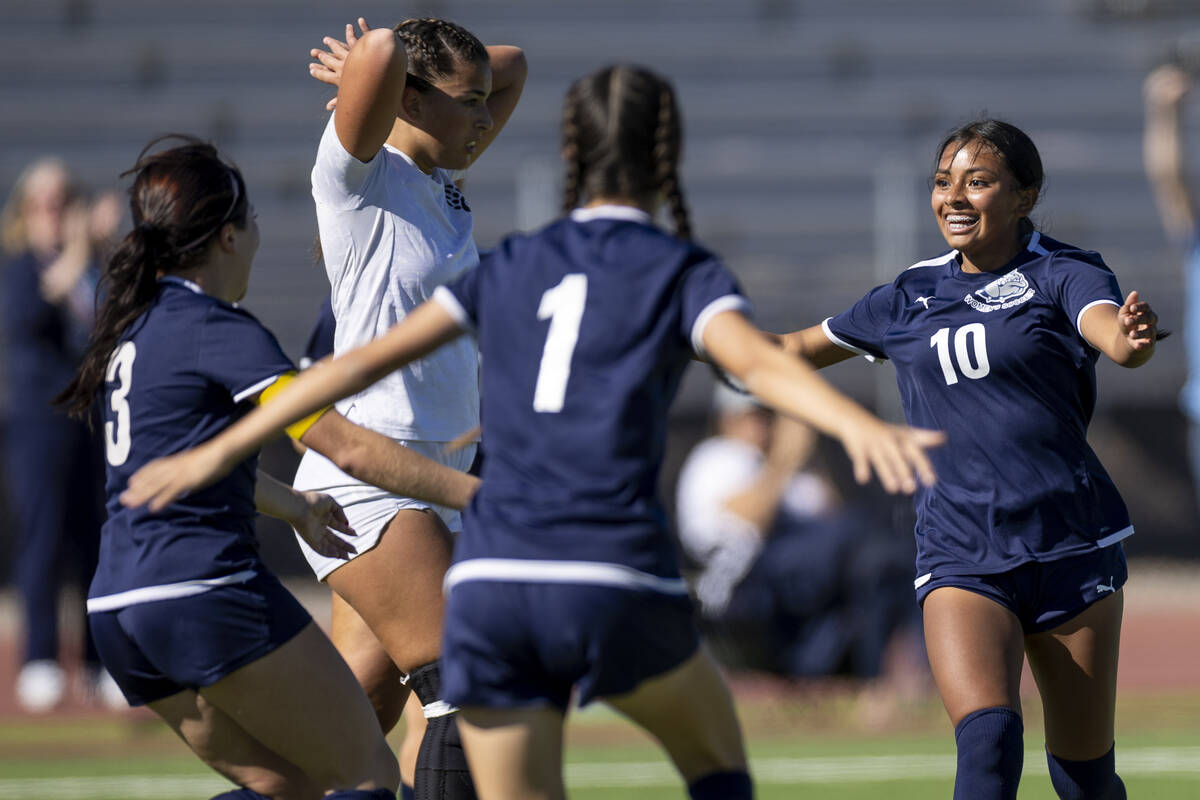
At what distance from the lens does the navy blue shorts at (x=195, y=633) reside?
3.23 m

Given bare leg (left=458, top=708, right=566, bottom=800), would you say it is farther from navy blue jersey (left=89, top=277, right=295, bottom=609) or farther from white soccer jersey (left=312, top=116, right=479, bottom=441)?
white soccer jersey (left=312, top=116, right=479, bottom=441)

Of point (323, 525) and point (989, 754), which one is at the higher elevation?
point (323, 525)

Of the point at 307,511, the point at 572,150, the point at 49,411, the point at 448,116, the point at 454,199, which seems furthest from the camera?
the point at 49,411

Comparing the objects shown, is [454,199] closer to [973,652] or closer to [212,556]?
[212,556]

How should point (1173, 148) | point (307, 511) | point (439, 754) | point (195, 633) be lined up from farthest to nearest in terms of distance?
point (1173, 148) → point (439, 754) → point (307, 511) → point (195, 633)

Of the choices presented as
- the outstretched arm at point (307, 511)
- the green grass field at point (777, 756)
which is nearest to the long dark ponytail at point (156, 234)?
the outstretched arm at point (307, 511)

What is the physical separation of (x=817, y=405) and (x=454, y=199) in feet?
5.72

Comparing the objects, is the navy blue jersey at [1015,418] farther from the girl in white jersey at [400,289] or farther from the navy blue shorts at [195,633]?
the navy blue shorts at [195,633]

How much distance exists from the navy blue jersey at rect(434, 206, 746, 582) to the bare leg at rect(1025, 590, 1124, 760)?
1.51 meters

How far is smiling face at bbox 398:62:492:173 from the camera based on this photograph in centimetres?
395

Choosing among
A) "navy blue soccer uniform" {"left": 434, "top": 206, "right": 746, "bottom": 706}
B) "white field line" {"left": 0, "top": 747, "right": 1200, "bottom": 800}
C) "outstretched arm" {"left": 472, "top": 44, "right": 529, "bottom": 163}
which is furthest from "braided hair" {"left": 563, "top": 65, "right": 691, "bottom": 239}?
"white field line" {"left": 0, "top": 747, "right": 1200, "bottom": 800}

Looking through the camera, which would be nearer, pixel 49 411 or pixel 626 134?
pixel 626 134

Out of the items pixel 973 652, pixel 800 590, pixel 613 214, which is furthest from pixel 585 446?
pixel 800 590

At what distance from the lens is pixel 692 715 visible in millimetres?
2812
